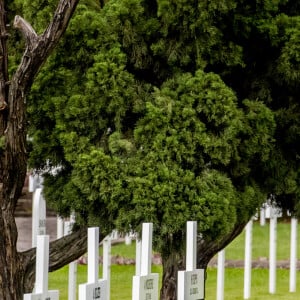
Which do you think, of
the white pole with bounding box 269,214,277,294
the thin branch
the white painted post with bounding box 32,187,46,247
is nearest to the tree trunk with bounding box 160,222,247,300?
the white painted post with bounding box 32,187,46,247

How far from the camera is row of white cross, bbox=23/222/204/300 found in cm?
Result: 555

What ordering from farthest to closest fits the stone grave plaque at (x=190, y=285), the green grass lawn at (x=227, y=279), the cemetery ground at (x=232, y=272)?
1. the cemetery ground at (x=232, y=272)
2. the green grass lawn at (x=227, y=279)
3. the stone grave plaque at (x=190, y=285)

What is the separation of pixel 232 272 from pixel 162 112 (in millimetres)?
7334

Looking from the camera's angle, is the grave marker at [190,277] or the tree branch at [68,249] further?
the tree branch at [68,249]

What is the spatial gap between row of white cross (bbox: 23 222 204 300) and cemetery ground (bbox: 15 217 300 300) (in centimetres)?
456

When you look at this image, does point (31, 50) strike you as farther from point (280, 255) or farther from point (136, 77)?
point (280, 255)

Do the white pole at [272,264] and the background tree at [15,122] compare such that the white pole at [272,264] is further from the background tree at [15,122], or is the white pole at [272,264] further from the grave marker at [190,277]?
the background tree at [15,122]

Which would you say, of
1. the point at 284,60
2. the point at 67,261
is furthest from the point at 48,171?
the point at 284,60

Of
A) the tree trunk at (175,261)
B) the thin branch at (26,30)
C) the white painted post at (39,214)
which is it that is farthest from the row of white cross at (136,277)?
the white painted post at (39,214)

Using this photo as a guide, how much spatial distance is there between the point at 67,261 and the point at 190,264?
4.96ft

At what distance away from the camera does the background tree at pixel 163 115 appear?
708 cm

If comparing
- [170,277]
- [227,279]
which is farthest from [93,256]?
[227,279]

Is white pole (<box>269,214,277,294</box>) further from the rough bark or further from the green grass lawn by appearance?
the rough bark

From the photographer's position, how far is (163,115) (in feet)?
23.5
